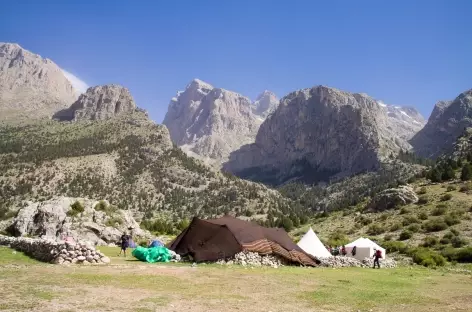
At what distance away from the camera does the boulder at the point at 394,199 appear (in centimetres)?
7643

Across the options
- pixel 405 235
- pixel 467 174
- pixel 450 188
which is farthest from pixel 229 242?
pixel 467 174

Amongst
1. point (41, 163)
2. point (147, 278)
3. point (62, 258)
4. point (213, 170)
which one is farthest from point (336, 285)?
point (213, 170)

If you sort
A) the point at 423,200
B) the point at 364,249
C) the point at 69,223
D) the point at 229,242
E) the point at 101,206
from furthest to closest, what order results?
the point at 423,200 → the point at 101,206 → the point at 69,223 → the point at 364,249 → the point at 229,242

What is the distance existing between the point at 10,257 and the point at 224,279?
15.1 m

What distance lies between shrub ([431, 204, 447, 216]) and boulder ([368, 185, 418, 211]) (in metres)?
10.0

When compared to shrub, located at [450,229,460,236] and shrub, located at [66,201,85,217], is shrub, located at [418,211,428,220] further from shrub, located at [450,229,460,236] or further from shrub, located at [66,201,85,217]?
shrub, located at [66,201,85,217]

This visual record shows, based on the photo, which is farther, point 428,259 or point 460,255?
point 460,255

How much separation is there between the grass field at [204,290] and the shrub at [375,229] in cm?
3785

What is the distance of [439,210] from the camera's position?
209ft

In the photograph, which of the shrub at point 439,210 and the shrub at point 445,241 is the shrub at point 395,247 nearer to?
the shrub at point 445,241

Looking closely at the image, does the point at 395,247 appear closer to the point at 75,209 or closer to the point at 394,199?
the point at 394,199

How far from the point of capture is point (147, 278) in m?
20.9

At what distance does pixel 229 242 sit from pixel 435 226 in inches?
1478

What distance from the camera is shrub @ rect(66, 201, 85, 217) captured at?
175ft
